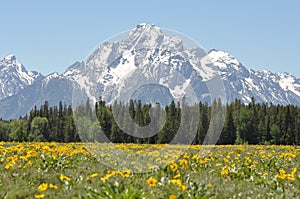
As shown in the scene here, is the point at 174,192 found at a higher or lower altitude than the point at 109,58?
lower

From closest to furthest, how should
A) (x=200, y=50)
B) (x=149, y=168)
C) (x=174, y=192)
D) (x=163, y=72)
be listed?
1. (x=174, y=192)
2. (x=149, y=168)
3. (x=200, y=50)
4. (x=163, y=72)

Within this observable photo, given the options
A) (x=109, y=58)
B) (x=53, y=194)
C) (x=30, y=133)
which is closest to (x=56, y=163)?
(x=53, y=194)

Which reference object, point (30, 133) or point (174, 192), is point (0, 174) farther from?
point (30, 133)

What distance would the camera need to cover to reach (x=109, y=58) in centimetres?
1809

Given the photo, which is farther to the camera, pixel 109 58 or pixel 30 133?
pixel 30 133

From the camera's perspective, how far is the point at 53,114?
113 m

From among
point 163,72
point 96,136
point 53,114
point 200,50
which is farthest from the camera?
point 53,114

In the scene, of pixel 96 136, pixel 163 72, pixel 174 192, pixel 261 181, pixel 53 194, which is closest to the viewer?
pixel 174 192

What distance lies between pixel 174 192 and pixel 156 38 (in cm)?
1117

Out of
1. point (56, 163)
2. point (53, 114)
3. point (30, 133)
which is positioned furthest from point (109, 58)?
point (53, 114)

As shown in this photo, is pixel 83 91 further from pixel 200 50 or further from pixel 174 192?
pixel 174 192

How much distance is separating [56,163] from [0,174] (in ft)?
8.17

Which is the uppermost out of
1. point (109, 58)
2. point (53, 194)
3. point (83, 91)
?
point (109, 58)

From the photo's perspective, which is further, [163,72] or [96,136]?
[96,136]
